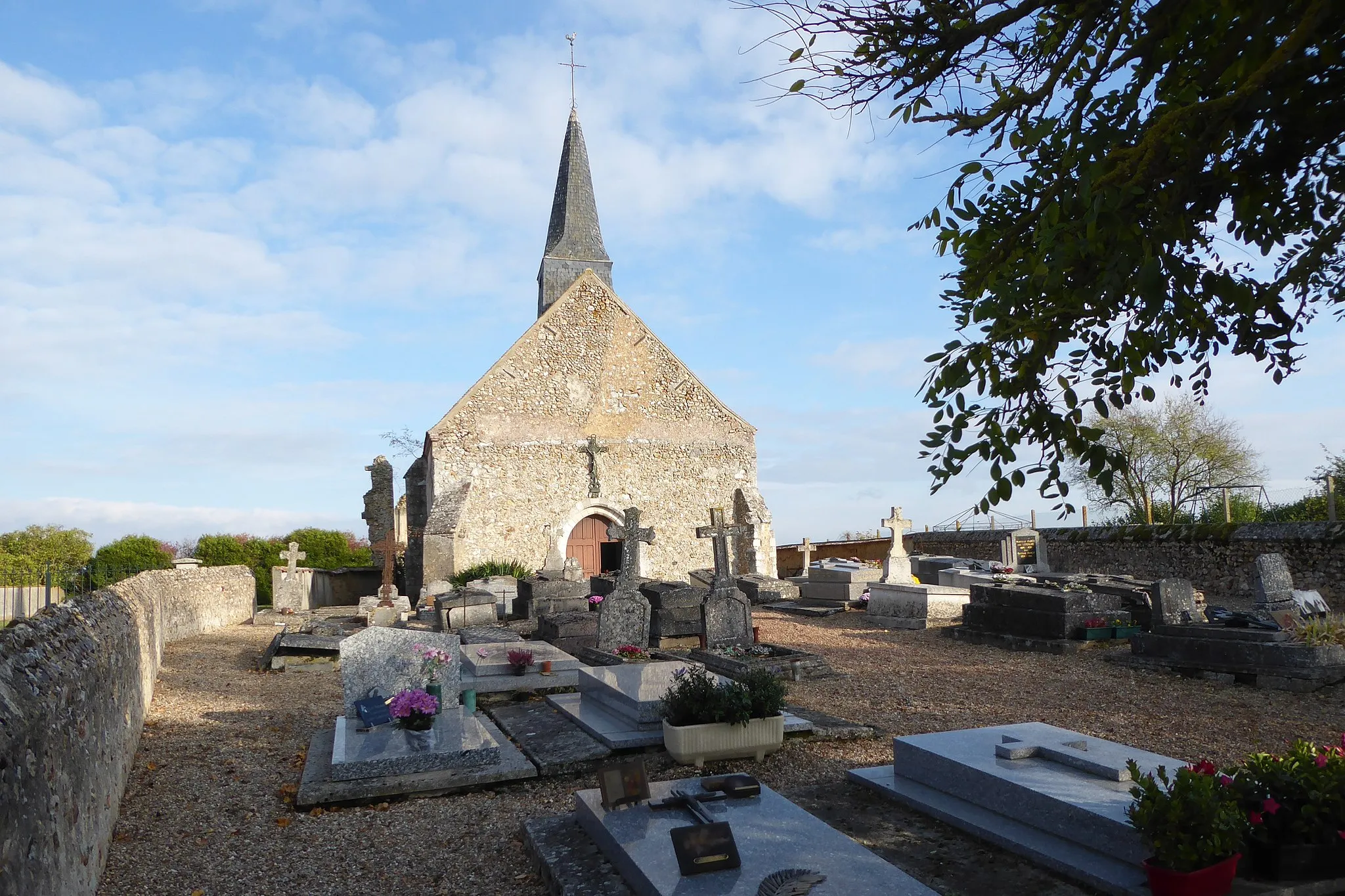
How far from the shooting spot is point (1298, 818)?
3643 millimetres

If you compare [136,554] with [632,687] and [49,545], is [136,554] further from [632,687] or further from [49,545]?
[632,687]

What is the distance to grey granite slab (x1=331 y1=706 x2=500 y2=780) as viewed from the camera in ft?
18.4

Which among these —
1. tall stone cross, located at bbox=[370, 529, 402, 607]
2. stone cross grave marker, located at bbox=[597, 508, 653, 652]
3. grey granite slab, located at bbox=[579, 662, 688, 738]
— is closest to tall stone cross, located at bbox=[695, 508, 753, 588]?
stone cross grave marker, located at bbox=[597, 508, 653, 652]

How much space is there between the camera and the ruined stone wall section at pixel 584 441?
20.5 metres

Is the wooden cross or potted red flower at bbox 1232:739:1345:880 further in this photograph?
the wooden cross

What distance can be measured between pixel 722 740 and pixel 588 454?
1573cm

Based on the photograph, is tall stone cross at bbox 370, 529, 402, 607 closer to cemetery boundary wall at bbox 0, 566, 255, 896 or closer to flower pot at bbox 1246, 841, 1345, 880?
cemetery boundary wall at bbox 0, 566, 255, 896

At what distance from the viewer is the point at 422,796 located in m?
5.62

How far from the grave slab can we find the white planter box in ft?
2.74

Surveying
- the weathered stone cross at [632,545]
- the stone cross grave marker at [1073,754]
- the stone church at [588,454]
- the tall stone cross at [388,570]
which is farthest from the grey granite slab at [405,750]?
the stone church at [588,454]

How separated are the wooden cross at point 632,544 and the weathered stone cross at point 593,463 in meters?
9.45

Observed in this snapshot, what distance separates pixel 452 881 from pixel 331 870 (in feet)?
2.27

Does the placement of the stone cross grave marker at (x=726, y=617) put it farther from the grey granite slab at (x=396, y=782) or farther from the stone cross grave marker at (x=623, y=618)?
the grey granite slab at (x=396, y=782)

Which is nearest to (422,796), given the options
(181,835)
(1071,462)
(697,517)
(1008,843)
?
(181,835)
